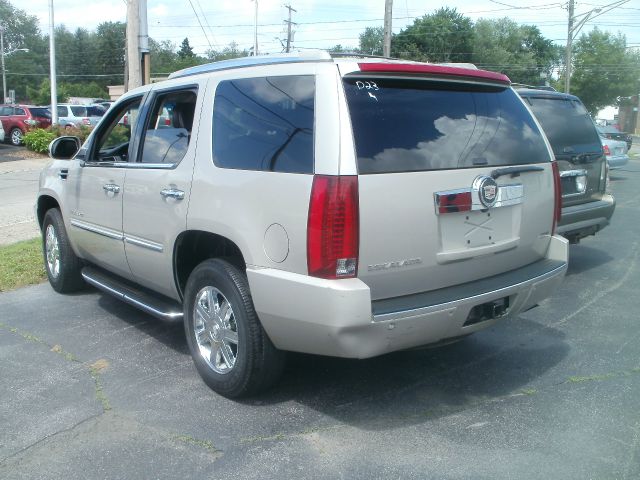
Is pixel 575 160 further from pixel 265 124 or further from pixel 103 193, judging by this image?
pixel 103 193

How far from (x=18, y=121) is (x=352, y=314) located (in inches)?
1084

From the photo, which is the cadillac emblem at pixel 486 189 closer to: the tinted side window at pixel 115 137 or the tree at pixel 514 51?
the tinted side window at pixel 115 137

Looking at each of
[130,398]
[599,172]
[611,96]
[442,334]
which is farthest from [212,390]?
[611,96]

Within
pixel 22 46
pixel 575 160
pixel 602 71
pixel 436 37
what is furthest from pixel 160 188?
pixel 22 46

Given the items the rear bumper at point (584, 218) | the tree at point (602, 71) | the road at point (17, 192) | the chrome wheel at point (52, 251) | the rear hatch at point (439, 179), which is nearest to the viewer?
the rear hatch at point (439, 179)

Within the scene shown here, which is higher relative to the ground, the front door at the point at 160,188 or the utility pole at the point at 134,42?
the utility pole at the point at 134,42

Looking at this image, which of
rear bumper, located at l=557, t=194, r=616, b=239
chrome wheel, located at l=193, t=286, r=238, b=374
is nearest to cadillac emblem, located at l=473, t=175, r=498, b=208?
chrome wheel, located at l=193, t=286, r=238, b=374

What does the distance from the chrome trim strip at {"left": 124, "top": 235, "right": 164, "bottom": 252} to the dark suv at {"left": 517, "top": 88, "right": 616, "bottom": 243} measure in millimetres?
4248

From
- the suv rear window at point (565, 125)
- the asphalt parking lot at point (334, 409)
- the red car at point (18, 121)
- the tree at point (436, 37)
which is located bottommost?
the asphalt parking lot at point (334, 409)

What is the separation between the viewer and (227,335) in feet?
13.7

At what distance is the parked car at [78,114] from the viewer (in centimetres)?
2980

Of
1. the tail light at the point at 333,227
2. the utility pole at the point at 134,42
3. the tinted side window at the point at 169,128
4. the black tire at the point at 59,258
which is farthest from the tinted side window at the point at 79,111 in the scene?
the tail light at the point at 333,227

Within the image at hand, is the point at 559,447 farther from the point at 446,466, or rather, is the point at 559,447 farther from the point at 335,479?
the point at 335,479

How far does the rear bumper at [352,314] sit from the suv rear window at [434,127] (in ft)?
2.19
